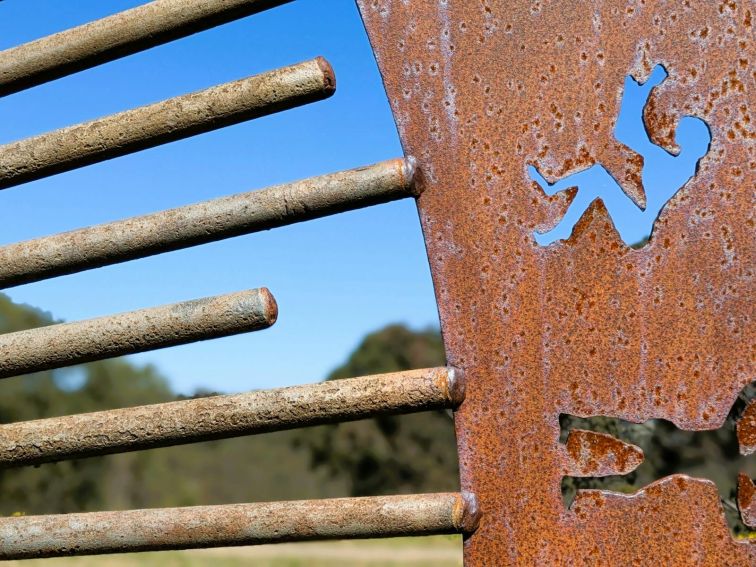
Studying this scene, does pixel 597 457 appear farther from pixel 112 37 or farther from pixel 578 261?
pixel 112 37

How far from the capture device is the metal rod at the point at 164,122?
1.50 metres

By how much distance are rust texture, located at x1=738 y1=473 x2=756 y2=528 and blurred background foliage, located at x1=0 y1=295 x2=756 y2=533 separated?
5.22 m

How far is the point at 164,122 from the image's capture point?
1.61 meters

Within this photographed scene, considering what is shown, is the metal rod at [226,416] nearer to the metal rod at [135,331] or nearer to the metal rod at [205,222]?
the metal rod at [135,331]

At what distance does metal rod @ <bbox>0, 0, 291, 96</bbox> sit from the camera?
1.63 metres

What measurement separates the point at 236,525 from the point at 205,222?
54cm

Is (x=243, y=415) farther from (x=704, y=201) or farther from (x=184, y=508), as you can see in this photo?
(x=704, y=201)

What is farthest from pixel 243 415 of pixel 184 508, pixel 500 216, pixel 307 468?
pixel 307 468

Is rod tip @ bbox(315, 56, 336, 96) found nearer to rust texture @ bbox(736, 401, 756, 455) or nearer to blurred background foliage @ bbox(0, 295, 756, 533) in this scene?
rust texture @ bbox(736, 401, 756, 455)

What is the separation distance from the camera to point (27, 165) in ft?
5.77

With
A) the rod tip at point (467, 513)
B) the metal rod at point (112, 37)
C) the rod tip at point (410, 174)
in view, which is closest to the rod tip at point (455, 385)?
the rod tip at point (467, 513)

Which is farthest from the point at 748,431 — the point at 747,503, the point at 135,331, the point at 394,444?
the point at 394,444

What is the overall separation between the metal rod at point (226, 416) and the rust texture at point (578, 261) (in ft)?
0.32

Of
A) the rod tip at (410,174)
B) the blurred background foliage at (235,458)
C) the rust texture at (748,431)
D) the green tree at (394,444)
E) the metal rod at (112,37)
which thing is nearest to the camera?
the rust texture at (748,431)
